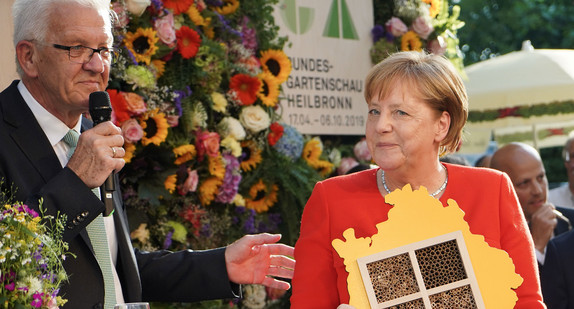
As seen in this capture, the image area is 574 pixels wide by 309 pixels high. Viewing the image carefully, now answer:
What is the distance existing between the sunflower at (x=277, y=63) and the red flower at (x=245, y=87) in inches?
7.9

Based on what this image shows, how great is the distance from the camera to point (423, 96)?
2549mm

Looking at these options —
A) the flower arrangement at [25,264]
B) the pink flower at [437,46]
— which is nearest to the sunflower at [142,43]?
the flower arrangement at [25,264]

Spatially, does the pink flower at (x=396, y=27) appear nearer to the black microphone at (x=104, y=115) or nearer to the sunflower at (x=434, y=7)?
the sunflower at (x=434, y=7)

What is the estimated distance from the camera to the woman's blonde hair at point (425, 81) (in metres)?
2.55

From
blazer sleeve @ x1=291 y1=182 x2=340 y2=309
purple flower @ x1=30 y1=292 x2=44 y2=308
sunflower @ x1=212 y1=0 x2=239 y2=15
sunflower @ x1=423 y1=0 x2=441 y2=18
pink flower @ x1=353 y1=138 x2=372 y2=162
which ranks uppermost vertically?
sunflower @ x1=212 y1=0 x2=239 y2=15

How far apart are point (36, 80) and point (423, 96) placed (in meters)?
1.34

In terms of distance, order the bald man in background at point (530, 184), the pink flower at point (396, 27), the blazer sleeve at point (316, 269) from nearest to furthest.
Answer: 1. the blazer sleeve at point (316, 269)
2. the bald man in background at point (530, 184)
3. the pink flower at point (396, 27)

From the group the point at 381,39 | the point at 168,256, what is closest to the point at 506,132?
the point at 381,39

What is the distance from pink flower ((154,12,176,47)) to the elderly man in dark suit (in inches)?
50.0

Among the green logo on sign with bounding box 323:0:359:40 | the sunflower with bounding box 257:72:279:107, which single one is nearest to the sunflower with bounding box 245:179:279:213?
the sunflower with bounding box 257:72:279:107

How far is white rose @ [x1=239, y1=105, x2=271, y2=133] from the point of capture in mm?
4914

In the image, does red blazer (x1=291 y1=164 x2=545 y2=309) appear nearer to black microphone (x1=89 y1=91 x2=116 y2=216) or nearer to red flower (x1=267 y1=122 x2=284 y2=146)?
black microphone (x1=89 y1=91 x2=116 y2=216)

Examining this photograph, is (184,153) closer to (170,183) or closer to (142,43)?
(170,183)

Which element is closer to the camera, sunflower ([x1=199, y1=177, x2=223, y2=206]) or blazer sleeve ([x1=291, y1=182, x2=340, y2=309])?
blazer sleeve ([x1=291, y1=182, x2=340, y2=309])
